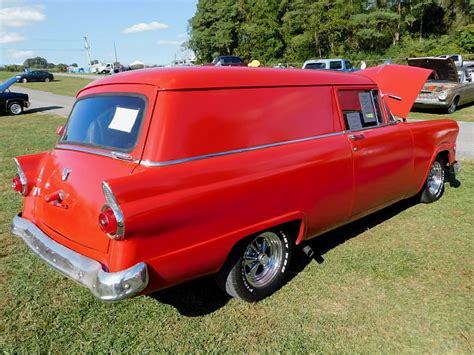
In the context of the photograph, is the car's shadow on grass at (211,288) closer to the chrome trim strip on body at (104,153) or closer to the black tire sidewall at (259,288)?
the black tire sidewall at (259,288)

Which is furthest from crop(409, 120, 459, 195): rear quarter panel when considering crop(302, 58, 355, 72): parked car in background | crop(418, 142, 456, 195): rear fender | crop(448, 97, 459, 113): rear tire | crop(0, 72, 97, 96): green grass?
crop(0, 72, 97, 96): green grass

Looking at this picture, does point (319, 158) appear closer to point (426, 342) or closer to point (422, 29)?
point (426, 342)

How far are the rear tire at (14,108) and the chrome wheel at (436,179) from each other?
16.1 meters

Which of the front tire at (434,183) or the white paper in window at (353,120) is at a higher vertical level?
the white paper in window at (353,120)

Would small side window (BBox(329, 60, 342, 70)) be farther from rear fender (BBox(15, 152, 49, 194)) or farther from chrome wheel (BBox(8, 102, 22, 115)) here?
rear fender (BBox(15, 152, 49, 194))

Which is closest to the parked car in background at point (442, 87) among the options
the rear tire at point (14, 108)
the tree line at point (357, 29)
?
the rear tire at point (14, 108)

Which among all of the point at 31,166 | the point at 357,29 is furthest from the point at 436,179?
the point at 357,29

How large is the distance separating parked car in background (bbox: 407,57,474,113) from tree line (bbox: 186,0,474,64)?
21.7 m

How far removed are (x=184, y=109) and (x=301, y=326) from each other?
1.75 meters

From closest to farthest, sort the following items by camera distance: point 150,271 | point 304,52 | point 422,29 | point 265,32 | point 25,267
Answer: point 150,271
point 25,267
point 422,29
point 304,52
point 265,32

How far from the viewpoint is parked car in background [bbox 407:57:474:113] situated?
1304cm

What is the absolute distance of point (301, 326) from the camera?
2.96 meters

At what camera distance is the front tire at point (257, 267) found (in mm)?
3055

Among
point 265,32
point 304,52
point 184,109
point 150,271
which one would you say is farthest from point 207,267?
point 265,32
